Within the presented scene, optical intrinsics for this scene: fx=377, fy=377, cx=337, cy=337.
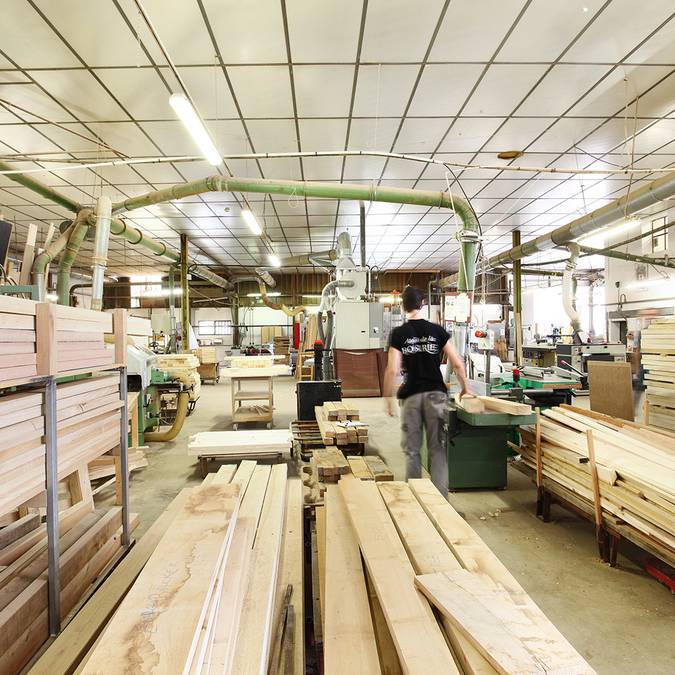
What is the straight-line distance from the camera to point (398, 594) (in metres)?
1.22

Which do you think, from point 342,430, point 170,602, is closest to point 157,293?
point 342,430

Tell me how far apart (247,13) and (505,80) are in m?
2.61

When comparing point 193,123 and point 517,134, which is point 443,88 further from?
point 193,123

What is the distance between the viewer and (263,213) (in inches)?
315

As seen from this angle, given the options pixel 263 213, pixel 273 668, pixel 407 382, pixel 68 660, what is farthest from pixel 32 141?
pixel 273 668

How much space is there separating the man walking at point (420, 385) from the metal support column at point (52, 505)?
83.6 inches

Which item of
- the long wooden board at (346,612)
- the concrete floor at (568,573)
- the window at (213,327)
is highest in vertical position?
the window at (213,327)

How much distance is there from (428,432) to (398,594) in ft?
6.08

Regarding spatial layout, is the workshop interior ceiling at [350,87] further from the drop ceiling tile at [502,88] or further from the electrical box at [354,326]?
the electrical box at [354,326]

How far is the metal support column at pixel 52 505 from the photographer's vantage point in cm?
168

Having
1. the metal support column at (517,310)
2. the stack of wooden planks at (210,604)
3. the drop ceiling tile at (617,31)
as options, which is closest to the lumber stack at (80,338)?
the stack of wooden planks at (210,604)

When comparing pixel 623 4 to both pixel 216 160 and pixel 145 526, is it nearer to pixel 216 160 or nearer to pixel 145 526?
A: pixel 216 160

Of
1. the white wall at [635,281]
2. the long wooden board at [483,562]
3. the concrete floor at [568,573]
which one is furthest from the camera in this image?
the white wall at [635,281]

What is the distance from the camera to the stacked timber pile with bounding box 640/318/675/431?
378 cm
